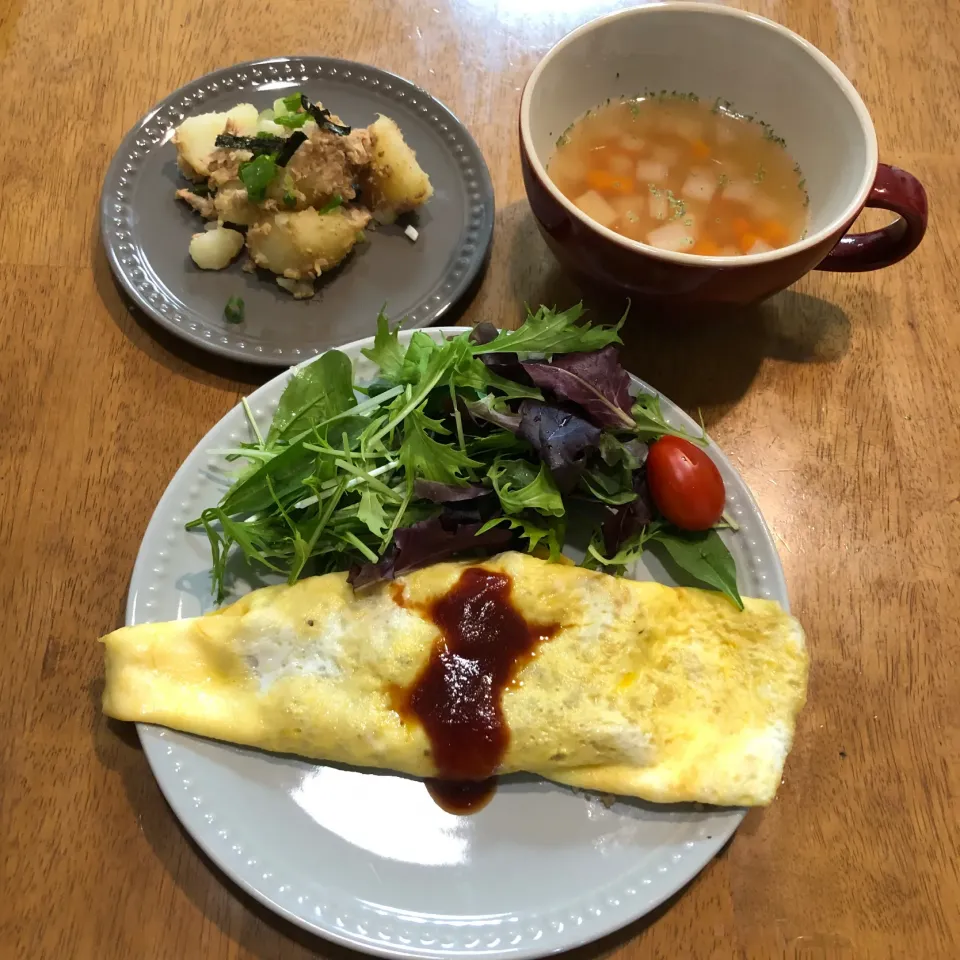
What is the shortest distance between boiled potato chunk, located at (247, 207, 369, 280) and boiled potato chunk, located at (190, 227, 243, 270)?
4 cm

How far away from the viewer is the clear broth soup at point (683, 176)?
5.14 feet

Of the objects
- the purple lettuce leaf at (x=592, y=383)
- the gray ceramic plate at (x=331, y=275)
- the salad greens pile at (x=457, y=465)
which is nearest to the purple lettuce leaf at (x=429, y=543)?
the salad greens pile at (x=457, y=465)

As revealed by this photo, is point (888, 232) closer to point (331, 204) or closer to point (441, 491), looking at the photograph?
point (441, 491)

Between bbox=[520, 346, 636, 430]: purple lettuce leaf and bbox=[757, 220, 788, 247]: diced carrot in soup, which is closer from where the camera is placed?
bbox=[520, 346, 636, 430]: purple lettuce leaf

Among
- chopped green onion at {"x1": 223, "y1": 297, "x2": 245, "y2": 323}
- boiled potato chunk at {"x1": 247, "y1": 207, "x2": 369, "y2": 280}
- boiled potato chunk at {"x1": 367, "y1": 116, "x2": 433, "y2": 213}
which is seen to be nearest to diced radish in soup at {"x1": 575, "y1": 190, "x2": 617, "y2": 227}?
boiled potato chunk at {"x1": 367, "y1": 116, "x2": 433, "y2": 213}

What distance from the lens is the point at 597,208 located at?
1571mm

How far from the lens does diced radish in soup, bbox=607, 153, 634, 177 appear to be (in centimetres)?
163

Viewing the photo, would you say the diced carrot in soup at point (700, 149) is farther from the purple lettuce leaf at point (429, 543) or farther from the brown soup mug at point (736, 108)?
the purple lettuce leaf at point (429, 543)

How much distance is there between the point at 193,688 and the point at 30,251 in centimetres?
113

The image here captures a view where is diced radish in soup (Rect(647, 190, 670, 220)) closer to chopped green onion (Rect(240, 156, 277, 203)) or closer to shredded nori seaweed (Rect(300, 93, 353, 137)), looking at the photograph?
shredded nori seaweed (Rect(300, 93, 353, 137))

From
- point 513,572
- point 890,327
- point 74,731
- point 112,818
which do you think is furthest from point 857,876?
point 74,731

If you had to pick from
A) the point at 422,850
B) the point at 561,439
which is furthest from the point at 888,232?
the point at 422,850

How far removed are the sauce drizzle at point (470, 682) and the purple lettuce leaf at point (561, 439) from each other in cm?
21

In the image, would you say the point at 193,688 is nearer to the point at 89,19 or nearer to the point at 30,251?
the point at 30,251
